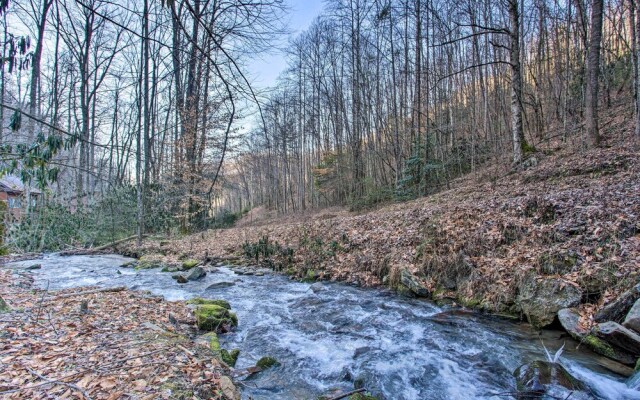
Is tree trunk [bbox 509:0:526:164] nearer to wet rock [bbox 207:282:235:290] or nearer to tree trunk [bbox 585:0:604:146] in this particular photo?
tree trunk [bbox 585:0:604:146]

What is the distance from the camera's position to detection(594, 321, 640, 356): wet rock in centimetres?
375

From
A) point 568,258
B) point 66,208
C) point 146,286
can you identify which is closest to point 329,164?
point 66,208

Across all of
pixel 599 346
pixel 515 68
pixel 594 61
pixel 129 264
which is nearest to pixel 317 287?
pixel 599 346

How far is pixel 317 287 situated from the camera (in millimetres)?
7867

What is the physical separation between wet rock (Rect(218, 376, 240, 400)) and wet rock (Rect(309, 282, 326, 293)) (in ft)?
15.3

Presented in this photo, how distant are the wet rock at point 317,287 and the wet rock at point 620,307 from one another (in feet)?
16.4

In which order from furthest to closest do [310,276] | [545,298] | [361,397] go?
[310,276], [545,298], [361,397]

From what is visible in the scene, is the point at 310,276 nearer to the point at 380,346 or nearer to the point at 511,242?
the point at 380,346

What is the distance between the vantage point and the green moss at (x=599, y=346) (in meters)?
3.91

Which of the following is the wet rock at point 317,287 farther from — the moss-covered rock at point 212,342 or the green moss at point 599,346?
the green moss at point 599,346

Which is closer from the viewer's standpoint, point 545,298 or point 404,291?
point 545,298

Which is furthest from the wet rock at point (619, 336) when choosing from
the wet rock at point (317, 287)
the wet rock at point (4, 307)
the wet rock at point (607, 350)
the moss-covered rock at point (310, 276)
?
the wet rock at point (4, 307)

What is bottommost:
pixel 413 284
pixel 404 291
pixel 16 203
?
pixel 404 291

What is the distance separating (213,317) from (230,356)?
1220 millimetres
